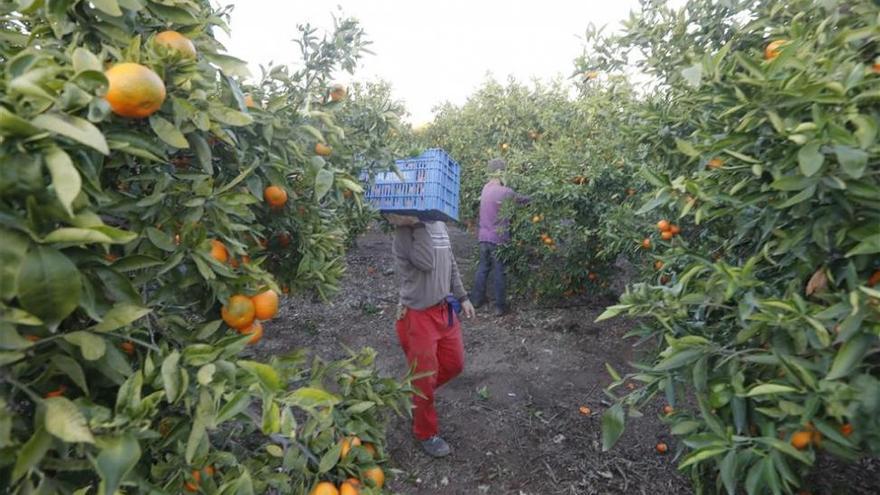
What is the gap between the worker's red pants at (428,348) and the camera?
3.03m

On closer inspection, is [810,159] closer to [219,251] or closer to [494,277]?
[219,251]

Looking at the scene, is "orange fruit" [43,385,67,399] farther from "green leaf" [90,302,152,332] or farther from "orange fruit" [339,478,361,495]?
"orange fruit" [339,478,361,495]

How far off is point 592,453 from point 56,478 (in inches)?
112

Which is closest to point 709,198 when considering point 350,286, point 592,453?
point 592,453

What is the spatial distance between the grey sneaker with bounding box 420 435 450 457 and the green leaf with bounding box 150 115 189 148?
2.60 metres

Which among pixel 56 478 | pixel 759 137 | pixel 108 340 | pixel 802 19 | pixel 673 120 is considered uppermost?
pixel 802 19

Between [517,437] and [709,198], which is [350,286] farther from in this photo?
[709,198]

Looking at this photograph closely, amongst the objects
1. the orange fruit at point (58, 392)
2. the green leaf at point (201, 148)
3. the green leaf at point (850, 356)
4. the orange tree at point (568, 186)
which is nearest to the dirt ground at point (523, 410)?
the orange tree at point (568, 186)

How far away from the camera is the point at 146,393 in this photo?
950mm

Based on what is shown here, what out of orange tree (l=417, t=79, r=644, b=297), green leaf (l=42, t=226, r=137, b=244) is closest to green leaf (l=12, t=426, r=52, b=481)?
green leaf (l=42, t=226, r=137, b=244)

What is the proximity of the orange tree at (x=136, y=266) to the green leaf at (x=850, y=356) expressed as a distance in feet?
3.40

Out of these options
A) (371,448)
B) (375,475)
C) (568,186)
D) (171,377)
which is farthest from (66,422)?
(568,186)

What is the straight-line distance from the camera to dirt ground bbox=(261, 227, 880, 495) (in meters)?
2.81

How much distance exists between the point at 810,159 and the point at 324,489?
1.32m
